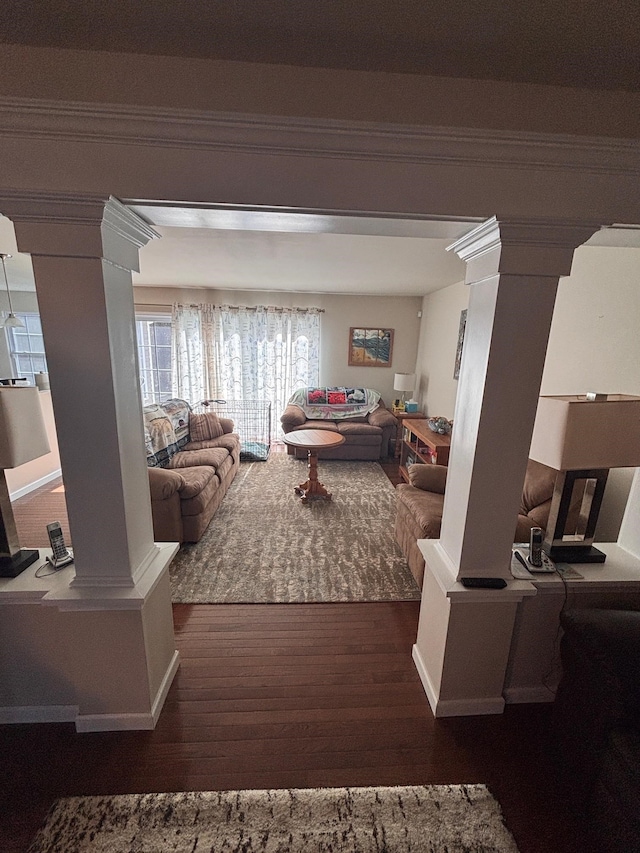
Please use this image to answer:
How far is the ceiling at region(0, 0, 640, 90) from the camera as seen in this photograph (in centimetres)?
84

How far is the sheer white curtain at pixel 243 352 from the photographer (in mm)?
5473

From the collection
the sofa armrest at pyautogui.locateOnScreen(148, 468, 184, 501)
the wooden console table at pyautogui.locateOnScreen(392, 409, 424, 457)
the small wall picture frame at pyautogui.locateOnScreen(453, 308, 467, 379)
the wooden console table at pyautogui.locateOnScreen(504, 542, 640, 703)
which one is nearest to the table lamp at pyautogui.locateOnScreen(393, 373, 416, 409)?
the wooden console table at pyautogui.locateOnScreen(392, 409, 424, 457)

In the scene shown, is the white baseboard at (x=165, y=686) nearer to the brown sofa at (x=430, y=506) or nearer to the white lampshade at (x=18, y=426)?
the white lampshade at (x=18, y=426)

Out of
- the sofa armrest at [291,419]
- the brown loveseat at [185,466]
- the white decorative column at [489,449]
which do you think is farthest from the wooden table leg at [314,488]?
the white decorative column at [489,449]

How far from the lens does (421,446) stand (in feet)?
13.6

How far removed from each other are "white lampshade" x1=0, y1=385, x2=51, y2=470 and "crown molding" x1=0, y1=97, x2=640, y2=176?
0.83 meters

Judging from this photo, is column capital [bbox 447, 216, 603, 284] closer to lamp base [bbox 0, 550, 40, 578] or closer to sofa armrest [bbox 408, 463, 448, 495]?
sofa armrest [bbox 408, 463, 448, 495]

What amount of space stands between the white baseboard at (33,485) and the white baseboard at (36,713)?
8.50 feet

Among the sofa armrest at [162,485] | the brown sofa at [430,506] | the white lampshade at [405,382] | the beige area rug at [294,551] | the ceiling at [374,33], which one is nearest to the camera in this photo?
the ceiling at [374,33]

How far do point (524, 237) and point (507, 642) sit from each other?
5.17ft

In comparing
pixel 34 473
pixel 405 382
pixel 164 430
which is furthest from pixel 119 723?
pixel 405 382

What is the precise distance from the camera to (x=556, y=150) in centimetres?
110

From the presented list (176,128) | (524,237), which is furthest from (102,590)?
(524,237)

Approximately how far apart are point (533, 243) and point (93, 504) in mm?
1789
